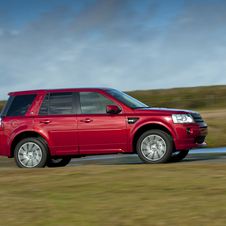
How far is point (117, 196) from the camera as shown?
6.15m

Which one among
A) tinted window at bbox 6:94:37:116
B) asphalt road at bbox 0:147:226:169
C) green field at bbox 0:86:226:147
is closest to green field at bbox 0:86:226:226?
tinted window at bbox 6:94:37:116

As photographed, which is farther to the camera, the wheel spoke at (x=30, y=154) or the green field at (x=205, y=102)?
the green field at (x=205, y=102)

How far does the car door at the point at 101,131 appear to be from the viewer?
10266 mm

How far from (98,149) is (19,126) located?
1926 mm

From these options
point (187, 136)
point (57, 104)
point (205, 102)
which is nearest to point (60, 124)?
point (57, 104)

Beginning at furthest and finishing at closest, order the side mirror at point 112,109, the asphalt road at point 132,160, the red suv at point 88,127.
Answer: the asphalt road at point 132,160 < the red suv at point 88,127 < the side mirror at point 112,109

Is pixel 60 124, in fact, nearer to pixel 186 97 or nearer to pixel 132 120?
pixel 132 120

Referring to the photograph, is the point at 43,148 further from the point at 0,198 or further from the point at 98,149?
the point at 0,198

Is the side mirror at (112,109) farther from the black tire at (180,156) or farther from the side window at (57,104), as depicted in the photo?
the black tire at (180,156)

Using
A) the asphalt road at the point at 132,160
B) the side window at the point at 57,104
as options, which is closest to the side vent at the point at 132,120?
the side window at the point at 57,104

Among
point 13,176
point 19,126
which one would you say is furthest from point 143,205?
point 19,126

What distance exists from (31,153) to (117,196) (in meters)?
4.86

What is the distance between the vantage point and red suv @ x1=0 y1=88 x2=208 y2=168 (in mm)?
10188

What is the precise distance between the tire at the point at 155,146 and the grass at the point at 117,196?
1056mm
